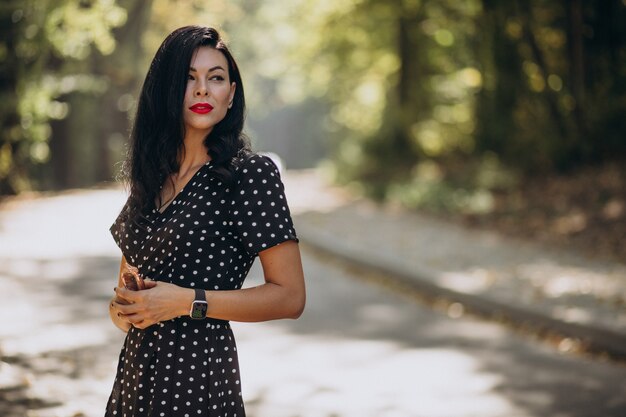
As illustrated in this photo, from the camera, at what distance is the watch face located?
2.67 meters

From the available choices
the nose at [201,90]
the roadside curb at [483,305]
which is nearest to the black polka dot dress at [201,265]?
the nose at [201,90]

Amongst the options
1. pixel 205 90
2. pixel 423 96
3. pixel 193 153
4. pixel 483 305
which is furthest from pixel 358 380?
pixel 423 96

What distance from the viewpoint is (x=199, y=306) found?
268 centimetres

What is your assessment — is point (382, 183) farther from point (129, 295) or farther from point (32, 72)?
point (129, 295)

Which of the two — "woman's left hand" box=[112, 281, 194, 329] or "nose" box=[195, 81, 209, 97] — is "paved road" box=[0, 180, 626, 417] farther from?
"nose" box=[195, 81, 209, 97]

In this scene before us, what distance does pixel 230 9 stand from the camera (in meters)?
32.0

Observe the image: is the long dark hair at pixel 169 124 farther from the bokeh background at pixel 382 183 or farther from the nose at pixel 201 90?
the bokeh background at pixel 382 183

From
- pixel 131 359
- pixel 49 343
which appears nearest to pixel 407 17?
pixel 49 343

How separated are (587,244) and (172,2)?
1959 centimetres

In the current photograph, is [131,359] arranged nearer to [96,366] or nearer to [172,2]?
[96,366]

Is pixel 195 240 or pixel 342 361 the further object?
pixel 342 361

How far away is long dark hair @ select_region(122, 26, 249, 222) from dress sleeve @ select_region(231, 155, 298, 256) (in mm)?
69

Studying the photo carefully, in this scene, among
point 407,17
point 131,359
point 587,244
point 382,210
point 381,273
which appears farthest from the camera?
point 407,17

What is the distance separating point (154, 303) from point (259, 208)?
1.39 ft
